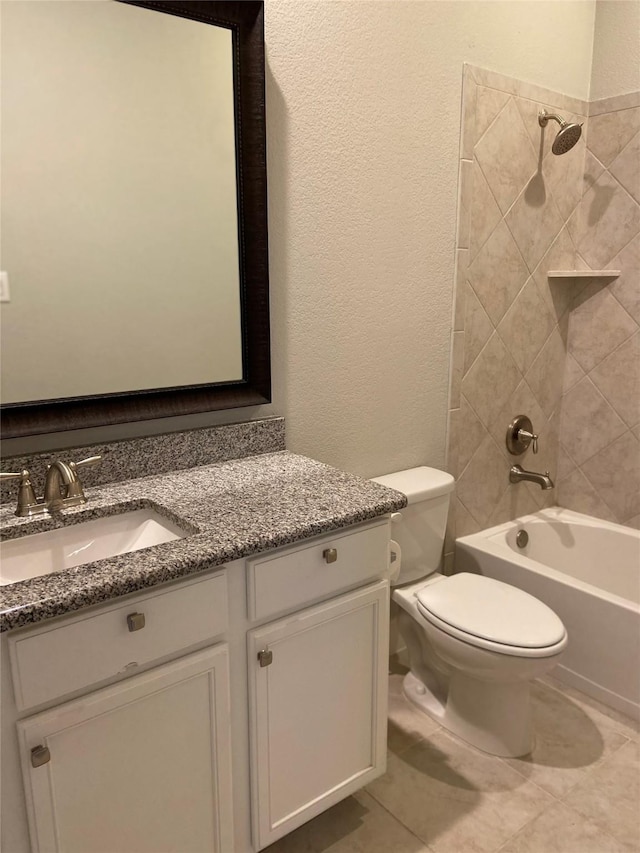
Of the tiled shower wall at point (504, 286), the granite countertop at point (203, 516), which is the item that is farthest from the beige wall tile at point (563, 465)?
the granite countertop at point (203, 516)

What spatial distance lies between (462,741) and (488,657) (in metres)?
0.43

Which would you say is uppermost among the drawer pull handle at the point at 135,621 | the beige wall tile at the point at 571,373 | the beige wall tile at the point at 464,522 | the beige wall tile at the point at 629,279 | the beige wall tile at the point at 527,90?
the beige wall tile at the point at 527,90

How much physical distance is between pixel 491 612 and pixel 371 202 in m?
1.24

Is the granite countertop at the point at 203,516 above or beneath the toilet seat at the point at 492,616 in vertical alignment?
above

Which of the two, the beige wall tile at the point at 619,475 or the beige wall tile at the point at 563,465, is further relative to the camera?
the beige wall tile at the point at 563,465

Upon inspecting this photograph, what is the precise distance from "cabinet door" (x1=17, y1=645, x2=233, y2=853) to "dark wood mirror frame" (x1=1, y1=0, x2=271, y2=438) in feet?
2.01

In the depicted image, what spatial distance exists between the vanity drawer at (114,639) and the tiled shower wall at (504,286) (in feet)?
4.32

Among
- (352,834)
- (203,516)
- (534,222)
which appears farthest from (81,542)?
(534,222)

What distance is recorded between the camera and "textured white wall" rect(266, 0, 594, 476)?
5.67 feet

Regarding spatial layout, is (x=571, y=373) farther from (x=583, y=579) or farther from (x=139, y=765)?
(x=139, y=765)

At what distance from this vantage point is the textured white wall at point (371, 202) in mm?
1729

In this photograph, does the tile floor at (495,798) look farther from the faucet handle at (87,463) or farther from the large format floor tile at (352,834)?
the faucet handle at (87,463)

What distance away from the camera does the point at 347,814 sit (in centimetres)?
171

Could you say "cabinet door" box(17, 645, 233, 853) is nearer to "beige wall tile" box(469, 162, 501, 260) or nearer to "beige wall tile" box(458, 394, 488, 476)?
"beige wall tile" box(458, 394, 488, 476)
